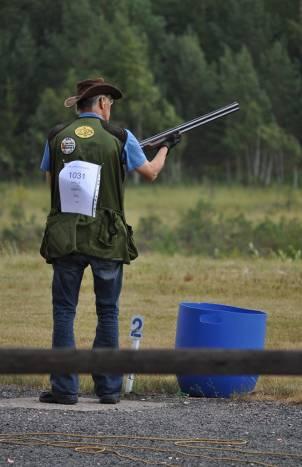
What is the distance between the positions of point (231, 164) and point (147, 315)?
5906 centimetres

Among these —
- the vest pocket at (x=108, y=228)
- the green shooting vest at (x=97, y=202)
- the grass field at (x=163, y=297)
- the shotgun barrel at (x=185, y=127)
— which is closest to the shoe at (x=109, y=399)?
the grass field at (x=163, y=297)

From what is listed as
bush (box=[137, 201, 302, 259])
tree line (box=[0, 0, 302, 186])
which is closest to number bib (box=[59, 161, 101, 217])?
bush (box=[137, 201, 302, 259])

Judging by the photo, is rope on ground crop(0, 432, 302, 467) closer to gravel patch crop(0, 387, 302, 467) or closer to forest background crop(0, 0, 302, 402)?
gravel patch crop(0, 387, 302, 467)

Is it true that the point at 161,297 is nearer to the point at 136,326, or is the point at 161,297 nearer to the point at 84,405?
the point at 136,326

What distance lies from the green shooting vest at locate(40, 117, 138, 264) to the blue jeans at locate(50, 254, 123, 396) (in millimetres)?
83

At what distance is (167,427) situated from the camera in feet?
24.1

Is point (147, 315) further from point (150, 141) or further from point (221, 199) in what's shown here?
point (221, 199)

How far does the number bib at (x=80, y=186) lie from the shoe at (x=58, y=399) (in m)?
1.14

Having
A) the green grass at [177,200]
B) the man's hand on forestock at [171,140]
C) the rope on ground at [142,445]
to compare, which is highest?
the green grass at [177,200]

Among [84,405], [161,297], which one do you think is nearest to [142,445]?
[84,405]

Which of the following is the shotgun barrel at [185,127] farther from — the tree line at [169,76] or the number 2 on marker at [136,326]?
the tree line at [169,76]

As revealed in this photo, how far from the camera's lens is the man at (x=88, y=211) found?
315 inches

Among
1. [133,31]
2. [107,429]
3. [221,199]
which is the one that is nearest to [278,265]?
[107,429]

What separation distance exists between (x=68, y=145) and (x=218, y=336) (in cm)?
159
